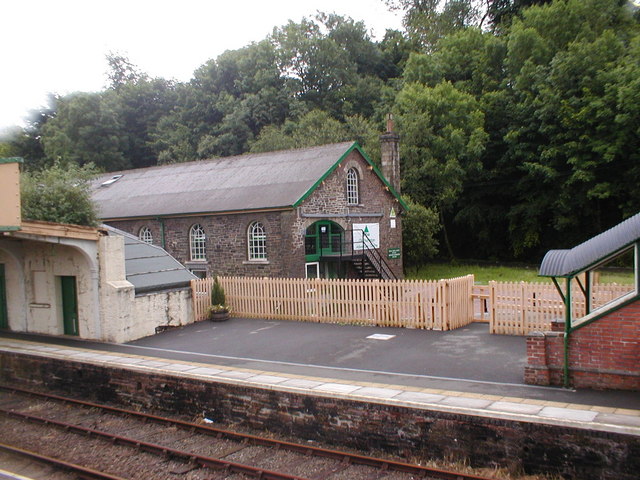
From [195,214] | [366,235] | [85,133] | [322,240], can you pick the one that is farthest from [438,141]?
[85,133]

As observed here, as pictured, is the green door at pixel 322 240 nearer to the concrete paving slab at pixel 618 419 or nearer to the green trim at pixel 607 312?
the green trim at pixel 607 312

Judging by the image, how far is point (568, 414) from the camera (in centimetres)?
862

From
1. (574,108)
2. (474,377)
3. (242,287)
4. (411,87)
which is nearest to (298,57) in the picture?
(411,87)

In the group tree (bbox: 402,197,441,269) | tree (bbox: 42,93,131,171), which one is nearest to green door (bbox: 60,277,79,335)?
tree (bbox: 402,197,441,269)

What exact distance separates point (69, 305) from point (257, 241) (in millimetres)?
8853

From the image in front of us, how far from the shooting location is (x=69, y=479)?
9461mm

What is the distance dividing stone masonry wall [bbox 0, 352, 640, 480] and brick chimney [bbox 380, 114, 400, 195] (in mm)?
20205

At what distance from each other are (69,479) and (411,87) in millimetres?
34200

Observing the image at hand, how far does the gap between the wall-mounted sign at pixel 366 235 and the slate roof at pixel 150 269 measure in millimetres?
9793

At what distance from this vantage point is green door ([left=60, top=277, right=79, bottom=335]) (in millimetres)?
16844

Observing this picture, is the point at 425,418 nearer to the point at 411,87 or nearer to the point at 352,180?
the point at 352,180

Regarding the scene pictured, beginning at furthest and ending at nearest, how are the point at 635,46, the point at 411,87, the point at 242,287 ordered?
the point at 411,87 → the point at 635,46 → the point at 242,287

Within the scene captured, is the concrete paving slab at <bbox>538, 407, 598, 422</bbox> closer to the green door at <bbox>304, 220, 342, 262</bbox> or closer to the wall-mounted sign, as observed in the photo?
the green door at <bbox>304, 220, 342, 262</bbox>

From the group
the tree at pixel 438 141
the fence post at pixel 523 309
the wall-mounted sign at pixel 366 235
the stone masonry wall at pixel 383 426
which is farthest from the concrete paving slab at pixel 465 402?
the tree at pixel 438 141
